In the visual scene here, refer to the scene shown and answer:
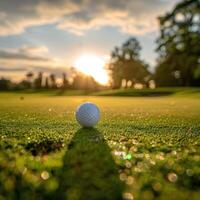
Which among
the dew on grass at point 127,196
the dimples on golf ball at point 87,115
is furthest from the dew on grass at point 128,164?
the dimples on golf ball at point 87,115

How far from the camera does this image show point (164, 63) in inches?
3278

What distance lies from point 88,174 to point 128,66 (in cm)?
10455

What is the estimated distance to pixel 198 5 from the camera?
57281 mm

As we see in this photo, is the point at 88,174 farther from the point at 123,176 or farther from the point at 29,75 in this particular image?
the point at 29,75

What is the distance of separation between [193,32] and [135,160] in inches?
2454

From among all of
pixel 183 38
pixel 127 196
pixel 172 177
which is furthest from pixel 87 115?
pixel 183 38

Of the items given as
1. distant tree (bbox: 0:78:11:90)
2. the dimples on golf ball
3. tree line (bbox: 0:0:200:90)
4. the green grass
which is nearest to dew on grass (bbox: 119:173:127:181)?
the green grass

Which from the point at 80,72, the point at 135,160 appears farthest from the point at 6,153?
the point at 80,72

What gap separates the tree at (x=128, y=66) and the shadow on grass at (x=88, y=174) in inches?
3920

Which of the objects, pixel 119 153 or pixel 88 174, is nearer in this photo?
pixel 88 174

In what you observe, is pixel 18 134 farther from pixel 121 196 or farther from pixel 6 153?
pixel 121 196

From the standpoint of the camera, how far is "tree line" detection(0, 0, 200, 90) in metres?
64.1

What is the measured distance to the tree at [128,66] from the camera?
107062 millimetres

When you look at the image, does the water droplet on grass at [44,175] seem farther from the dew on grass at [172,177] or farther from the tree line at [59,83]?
the tree line at [59,83]
